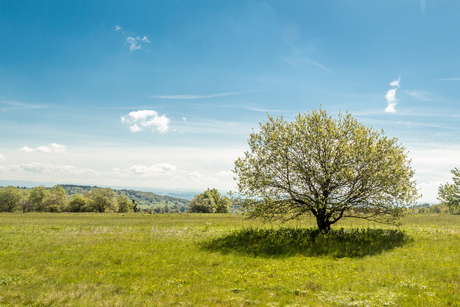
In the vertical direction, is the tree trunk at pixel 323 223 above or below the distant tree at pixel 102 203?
above

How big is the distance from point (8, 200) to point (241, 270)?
151603mm

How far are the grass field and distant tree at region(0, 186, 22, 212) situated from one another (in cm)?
12540

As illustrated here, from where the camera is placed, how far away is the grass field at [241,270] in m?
13.7

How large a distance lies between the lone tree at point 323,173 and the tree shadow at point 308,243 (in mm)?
2127

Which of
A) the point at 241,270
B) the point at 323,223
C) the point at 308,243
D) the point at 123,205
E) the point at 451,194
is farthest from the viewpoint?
the point at 123,205

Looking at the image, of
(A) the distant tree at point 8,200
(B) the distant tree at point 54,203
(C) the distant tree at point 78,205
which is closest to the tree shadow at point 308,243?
(C) the distant tree at point 78,205

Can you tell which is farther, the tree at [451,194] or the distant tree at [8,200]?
the distant tree at [8,200]

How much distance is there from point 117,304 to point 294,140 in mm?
21708

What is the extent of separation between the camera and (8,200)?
123 m

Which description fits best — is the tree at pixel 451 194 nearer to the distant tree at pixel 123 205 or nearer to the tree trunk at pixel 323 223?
the tree trunk at pixel 323 223

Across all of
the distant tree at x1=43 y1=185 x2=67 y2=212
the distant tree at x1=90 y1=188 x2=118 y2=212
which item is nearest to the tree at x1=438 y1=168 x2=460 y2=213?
the distant tree at x1=90 y1=188 x2=118 y2=212

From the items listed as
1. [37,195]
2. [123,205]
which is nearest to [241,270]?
[123,205]

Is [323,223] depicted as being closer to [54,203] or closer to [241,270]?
[241,270]

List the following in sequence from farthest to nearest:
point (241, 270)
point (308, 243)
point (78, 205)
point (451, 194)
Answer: point (78, 205)
point (451, 194)
point (308, 243)
point (241, 270)
